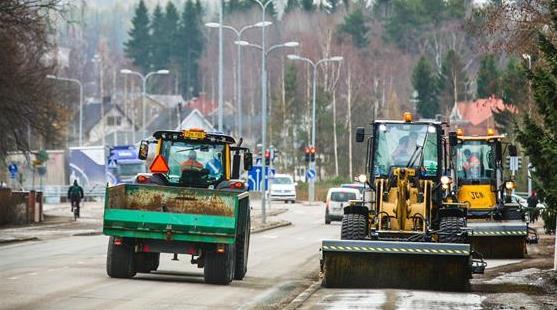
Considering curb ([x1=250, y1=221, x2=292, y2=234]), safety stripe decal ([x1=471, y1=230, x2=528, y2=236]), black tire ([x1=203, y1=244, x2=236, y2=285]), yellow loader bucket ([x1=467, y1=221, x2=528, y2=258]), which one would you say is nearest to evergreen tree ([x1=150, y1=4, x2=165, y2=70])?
curb ([x1=250, y1=221, x2=292, y2=234])

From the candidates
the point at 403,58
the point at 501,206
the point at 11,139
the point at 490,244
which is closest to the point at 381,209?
the point at 490,244

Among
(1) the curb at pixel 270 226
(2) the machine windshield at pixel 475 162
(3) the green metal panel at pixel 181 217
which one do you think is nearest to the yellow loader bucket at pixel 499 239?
(2) the machine windshield at pixel 475 162

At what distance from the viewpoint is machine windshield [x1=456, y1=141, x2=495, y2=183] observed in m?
36.9

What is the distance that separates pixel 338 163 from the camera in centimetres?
10412

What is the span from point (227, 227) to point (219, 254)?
0.56m

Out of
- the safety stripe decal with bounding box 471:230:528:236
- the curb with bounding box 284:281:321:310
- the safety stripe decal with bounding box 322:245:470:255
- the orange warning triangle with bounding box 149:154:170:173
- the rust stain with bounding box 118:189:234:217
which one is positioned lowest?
the curb with bounding box 284:281:321:310

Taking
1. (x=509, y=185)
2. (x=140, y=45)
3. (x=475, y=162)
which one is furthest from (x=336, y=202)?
(x=140, y=45)

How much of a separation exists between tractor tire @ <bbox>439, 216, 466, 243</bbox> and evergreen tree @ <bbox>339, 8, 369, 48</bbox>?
347ft

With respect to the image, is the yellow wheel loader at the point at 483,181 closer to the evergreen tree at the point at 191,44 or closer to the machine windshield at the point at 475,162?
the machine windshield at the point at 475,162

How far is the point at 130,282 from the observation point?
75.4ft

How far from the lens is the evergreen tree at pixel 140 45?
168625mm

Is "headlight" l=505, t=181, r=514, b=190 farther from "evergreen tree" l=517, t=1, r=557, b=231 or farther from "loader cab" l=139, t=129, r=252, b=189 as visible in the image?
"loader cab" l=139, t=129, r=252, b=189

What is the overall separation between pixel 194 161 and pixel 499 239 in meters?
9.93

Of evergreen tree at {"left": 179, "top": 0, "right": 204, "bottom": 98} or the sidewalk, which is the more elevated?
evergreen tree at {"left": 179, "top": 0, "right": 204, "bottom": 98}
